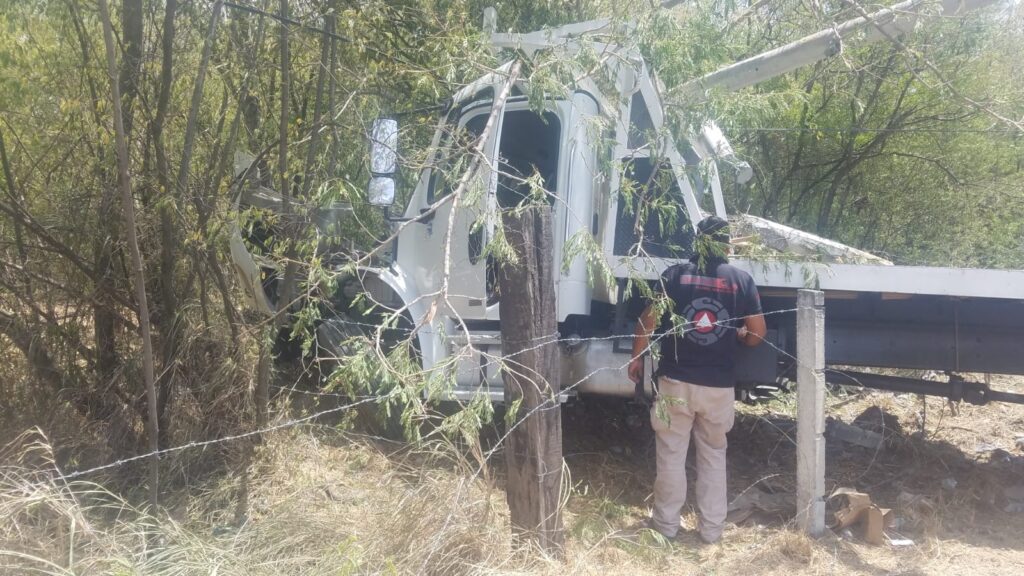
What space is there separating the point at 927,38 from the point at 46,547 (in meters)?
8.73

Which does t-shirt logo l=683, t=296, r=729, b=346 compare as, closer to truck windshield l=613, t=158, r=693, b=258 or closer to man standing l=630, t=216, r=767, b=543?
man standing l=630, t=216, r=767, b=543

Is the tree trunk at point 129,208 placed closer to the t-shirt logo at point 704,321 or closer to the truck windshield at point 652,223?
the truck windshield at point 652,223

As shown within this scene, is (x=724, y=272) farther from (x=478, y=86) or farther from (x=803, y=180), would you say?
(x=803, y=180)

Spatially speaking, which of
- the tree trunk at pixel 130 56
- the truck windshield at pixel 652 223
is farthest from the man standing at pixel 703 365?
the tree trunk at pixel 130 56

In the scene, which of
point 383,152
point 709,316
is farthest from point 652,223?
point 383,152

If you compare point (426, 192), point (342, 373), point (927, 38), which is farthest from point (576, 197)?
point (927, 38)

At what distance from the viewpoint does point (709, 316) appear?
4508 millimetres

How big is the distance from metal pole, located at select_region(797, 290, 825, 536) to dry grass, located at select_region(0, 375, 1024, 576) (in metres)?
0.16

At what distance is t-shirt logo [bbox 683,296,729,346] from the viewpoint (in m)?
4.50

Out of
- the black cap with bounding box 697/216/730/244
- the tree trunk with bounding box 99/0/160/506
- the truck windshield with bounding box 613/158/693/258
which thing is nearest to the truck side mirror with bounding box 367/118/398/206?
the tree trunk with bounding box 99/0/160/506

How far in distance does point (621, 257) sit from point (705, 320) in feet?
1.87

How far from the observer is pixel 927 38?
8.43m

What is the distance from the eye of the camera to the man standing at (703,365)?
14.8 ft

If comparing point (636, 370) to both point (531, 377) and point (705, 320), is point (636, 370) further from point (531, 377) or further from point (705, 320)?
point (531, 377)
